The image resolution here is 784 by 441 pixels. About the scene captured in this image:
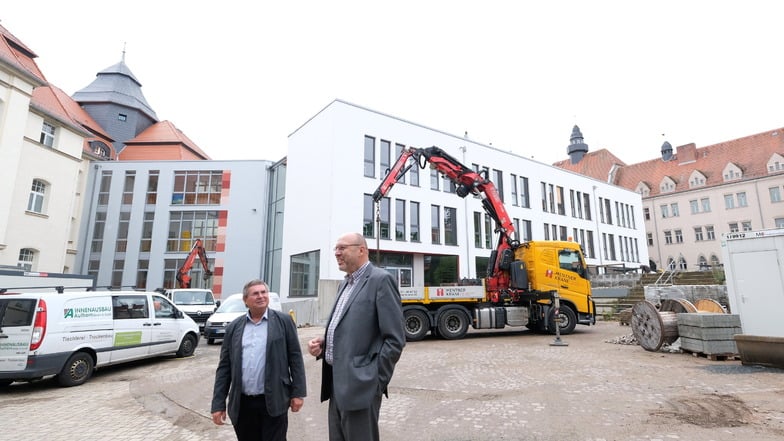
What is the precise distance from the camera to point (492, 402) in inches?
222

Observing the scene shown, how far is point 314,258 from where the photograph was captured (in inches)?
895

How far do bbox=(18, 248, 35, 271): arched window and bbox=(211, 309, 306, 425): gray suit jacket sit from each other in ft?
77.7

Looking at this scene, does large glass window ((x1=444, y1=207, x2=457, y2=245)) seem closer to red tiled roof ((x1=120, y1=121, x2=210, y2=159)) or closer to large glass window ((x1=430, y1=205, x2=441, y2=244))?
large glass window ((x1=430, y1=205, x2=441, y2=244))

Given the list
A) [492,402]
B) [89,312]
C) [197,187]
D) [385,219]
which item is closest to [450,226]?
[385,219]

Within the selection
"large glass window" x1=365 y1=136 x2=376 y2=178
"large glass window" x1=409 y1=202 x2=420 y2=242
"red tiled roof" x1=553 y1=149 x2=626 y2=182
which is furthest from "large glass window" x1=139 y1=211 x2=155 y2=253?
"red tiled roof" x1=553 y1=149 x2=626 y2=182

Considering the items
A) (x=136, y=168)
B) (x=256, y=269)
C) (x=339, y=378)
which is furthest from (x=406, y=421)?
(x=136, y=168)

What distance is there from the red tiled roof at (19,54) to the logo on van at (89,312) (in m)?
17.6

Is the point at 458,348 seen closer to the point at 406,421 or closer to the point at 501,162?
the point at 406,421

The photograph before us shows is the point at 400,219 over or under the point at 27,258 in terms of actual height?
over

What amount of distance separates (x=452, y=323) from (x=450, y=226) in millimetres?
14017

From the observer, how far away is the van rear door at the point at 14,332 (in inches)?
272

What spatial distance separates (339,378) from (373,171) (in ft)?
71.6

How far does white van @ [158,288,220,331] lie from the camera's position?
1659 centimetres

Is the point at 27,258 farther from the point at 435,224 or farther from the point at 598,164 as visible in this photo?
the point at 598,164
